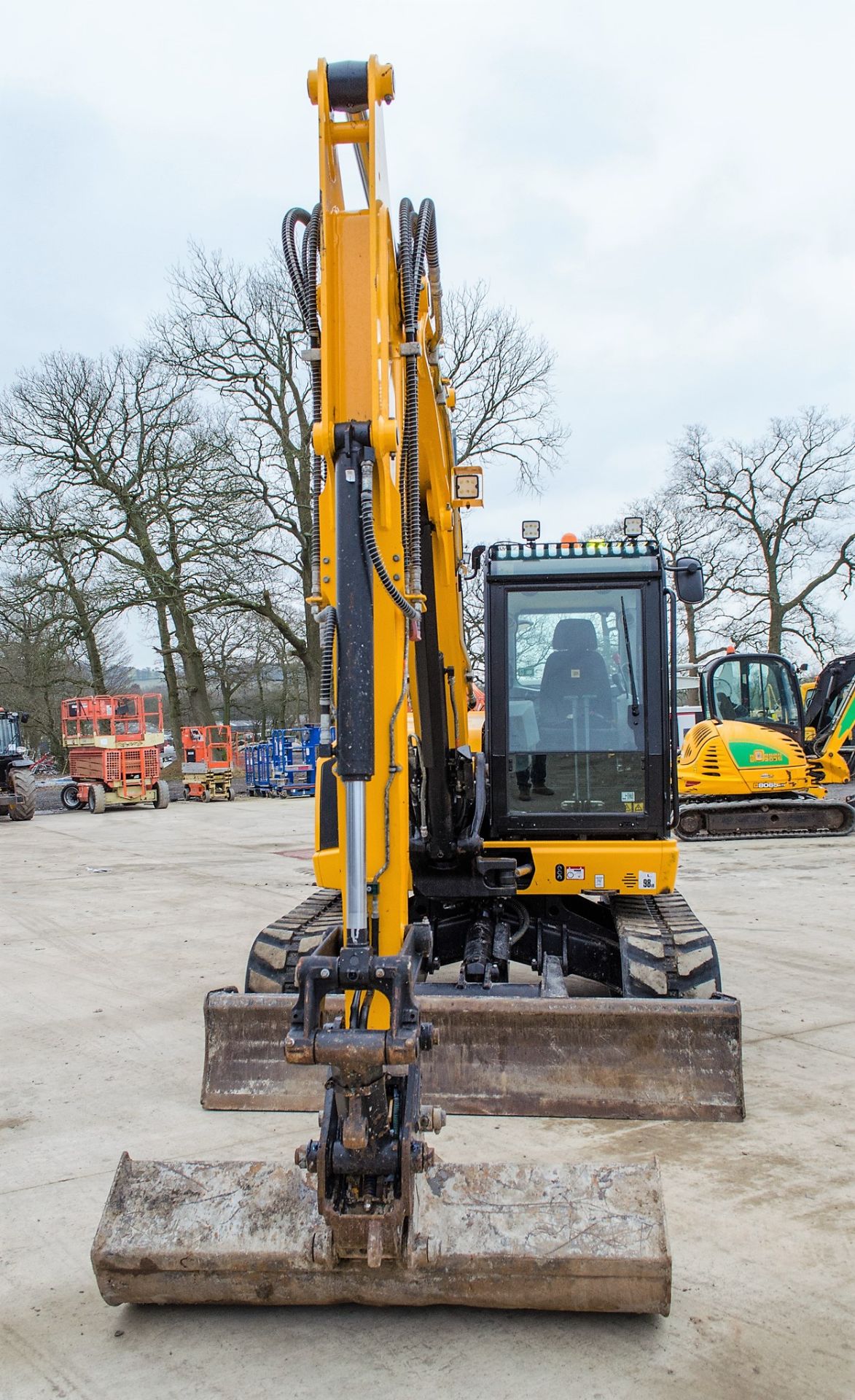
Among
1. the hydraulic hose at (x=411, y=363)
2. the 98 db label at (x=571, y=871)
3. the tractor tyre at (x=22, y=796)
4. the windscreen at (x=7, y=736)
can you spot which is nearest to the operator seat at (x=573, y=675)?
the 98 db label at (x=571, y=871)

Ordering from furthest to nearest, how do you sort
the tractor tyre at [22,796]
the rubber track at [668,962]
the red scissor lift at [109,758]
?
the red scissor lift at [109,758] < the tractor tyre at [22,796] < the rubber track at [668,962]

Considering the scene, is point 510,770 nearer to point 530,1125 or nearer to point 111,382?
point 530,1125

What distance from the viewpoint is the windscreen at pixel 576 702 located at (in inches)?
222

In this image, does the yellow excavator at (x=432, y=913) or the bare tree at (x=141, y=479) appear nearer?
the yellow excavator at (x=432, y=913)

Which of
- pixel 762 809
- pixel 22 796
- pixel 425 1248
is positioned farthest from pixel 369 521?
pixel 22 796

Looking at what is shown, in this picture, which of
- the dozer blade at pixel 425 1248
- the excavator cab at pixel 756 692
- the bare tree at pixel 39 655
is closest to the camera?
the dozer blade at pixel 425 1248

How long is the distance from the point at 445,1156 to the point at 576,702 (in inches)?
97.6

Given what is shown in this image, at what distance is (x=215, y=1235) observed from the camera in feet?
9.91

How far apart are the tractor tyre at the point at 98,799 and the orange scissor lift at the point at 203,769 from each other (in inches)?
109

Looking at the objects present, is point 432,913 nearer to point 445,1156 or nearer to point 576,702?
point 576,702

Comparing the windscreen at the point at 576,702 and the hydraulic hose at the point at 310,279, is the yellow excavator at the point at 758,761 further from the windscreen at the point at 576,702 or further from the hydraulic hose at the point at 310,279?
the hydraulic hose at the point at 310,279

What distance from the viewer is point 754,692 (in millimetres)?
16188

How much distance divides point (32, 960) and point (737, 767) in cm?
1018

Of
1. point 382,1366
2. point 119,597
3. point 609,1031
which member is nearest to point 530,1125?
point 609,1031
